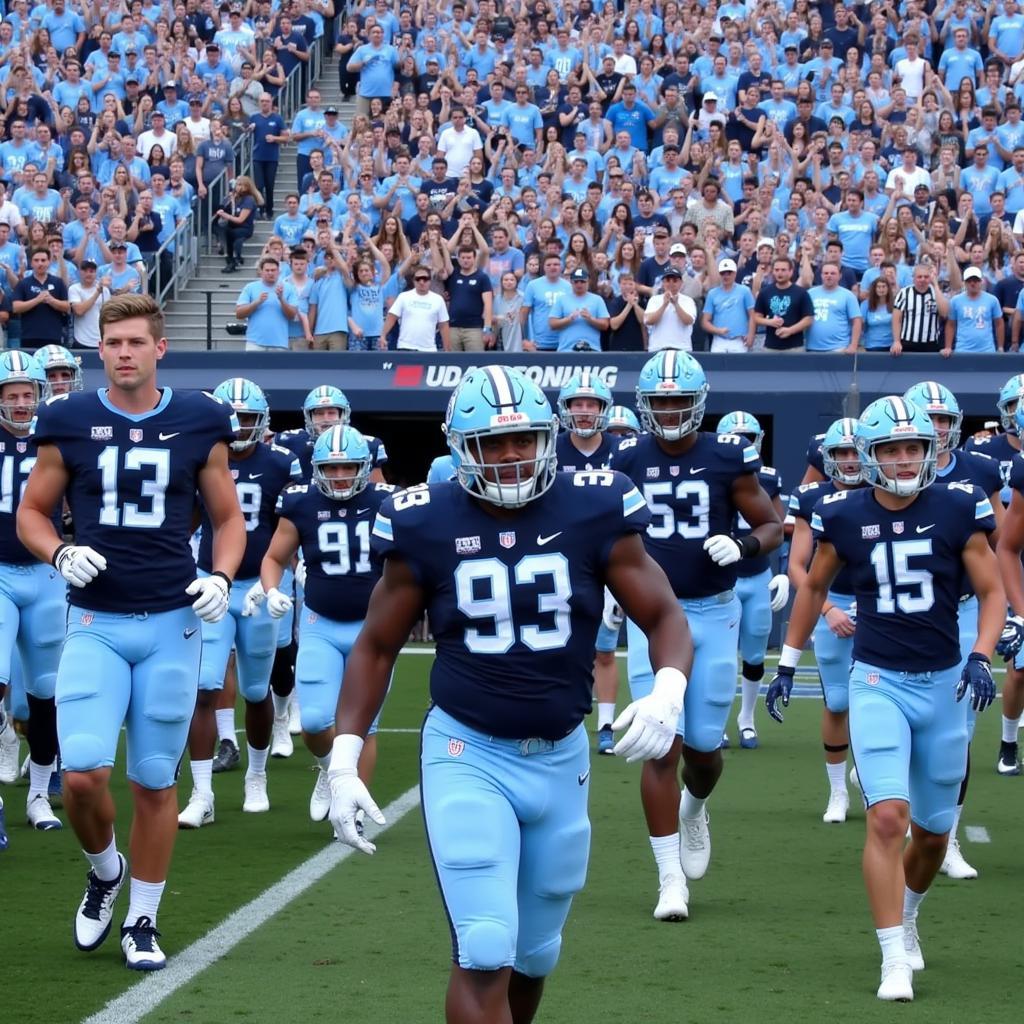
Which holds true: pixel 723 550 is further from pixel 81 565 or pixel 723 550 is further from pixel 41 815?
pixel 41 815

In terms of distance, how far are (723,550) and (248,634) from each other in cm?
297

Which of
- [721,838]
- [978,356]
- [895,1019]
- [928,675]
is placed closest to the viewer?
[895,1019]

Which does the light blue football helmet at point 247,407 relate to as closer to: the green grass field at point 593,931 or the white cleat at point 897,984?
the green grass field at point 593,931

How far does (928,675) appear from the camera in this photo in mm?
5902

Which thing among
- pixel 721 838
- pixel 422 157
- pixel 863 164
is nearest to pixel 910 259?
pixel 863 164

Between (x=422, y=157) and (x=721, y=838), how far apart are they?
11.9 metres

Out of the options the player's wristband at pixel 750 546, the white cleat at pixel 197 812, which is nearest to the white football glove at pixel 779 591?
the player's wristband at pixel 750 546

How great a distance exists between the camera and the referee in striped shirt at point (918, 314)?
16.5 meters

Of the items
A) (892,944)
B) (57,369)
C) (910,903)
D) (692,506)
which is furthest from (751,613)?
(892,944)

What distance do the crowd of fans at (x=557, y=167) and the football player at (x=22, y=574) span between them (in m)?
9.26

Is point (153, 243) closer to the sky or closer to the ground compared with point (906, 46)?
closer to the ground

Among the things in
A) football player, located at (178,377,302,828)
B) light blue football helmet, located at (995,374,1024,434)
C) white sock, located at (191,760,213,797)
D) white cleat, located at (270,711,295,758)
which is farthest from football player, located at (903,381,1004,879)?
white cleat, located at (270,711,295,758)

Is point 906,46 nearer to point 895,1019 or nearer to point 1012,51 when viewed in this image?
point 1012,51

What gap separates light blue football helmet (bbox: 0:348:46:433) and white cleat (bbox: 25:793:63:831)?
175 cm
